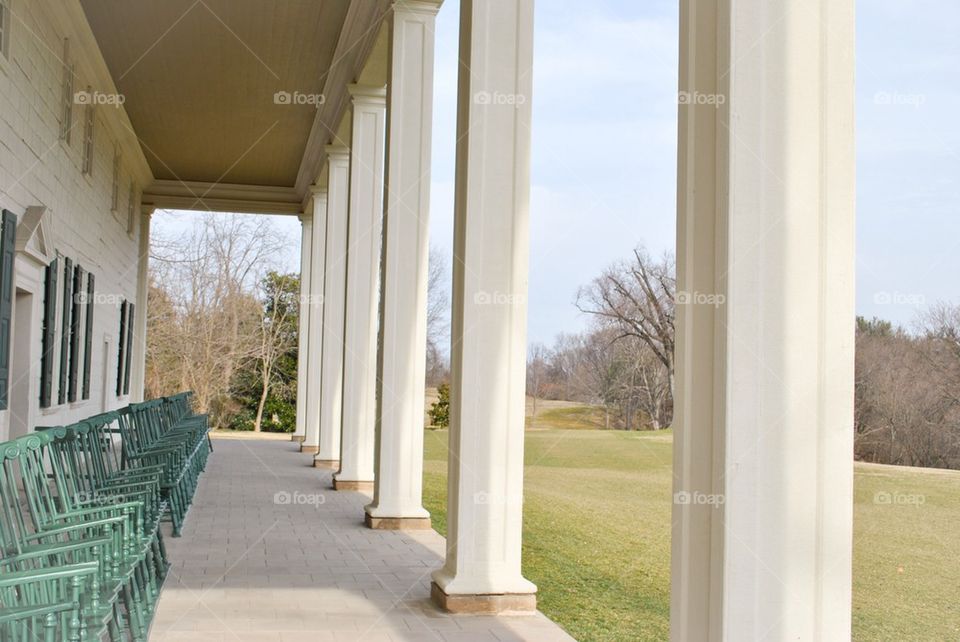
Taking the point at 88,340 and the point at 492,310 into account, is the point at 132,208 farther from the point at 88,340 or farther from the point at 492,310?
the point at 492,310

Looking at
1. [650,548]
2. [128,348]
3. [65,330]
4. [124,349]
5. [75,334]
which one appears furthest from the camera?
[128,348]

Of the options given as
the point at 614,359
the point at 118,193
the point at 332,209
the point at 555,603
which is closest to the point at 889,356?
the point at 555,603

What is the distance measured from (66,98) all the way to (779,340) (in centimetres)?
1199

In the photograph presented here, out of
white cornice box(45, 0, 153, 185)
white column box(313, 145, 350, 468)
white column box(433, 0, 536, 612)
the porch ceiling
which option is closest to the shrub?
the porch ceiling

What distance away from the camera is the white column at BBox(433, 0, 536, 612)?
641cm

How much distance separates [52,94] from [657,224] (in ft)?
84.6

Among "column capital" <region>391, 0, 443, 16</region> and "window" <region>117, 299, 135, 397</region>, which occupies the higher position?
"column capital" <region>391, 0, 443, 16</region>

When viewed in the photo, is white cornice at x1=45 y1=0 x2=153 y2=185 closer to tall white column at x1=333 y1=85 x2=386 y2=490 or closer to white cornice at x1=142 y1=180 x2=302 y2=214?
white cornice at x1=142 y1=180 x2=302 y2=214

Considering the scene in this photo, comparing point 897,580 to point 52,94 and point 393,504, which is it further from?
point 52,94

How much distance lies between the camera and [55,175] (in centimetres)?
1227

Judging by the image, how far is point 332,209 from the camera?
16438 millimetres

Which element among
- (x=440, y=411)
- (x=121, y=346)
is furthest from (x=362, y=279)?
(x=440, y=411)

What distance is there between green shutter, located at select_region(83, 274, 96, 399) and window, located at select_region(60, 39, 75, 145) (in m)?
3.08

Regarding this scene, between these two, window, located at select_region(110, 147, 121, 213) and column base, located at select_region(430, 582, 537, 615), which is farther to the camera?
window, located at select_region(110, 147, 121, 213)
